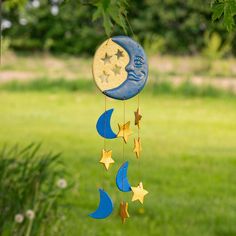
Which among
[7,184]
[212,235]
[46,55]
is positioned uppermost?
[46,55]

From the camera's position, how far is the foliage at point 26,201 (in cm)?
439

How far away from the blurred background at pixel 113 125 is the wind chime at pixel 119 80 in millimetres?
176

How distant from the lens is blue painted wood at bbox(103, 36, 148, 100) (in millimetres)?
2121

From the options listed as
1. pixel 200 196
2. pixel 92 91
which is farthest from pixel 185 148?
pixel 92 91

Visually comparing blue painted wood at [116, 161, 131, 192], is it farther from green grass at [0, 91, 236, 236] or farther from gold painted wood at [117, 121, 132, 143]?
green grass at [0, 91, 236, 236]

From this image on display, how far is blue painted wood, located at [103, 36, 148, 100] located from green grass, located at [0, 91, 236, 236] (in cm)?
319

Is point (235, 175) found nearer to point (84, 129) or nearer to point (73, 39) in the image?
point (84, 129)

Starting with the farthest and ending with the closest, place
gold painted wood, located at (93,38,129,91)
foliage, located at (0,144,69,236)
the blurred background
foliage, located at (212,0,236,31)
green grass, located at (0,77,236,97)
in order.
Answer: green grass, located at (0,77,236,97), the blurred background, foliage, located at (0,144,69,236), foliage, located at (212,0,236,31), gold painted wood, located at (93,38,129,91)

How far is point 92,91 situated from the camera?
1698 centimetres

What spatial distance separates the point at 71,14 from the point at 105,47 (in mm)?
20716

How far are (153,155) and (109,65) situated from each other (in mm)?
7492

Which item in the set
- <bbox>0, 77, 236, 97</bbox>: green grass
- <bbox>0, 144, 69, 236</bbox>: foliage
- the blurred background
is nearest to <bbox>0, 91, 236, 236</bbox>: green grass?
the blurred background

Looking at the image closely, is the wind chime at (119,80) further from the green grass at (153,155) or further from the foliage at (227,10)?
the green grass at (153,155)

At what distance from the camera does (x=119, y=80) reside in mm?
2111
